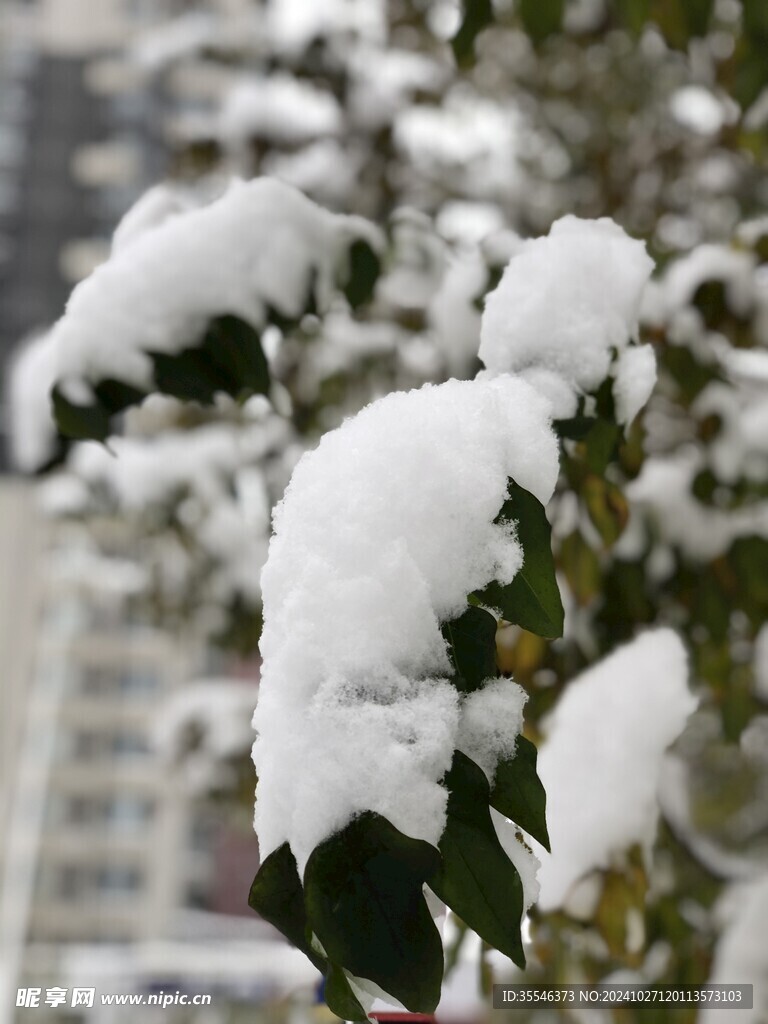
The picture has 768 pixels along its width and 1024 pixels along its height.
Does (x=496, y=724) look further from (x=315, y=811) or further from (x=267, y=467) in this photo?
(x=267, y=467)

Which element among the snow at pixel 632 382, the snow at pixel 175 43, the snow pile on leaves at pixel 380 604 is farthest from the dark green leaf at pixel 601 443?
the snow at pixel 175 43

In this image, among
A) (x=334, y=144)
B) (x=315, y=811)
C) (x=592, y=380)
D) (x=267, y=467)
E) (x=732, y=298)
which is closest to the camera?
(x=315, y=811)

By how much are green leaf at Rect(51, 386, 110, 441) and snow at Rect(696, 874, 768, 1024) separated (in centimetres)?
75

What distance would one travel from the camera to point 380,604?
0.32m

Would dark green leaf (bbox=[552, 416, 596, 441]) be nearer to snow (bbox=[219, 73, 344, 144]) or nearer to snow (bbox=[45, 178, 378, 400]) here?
snow (bbox=[45, 178, 378, 400])

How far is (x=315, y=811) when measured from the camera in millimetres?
303

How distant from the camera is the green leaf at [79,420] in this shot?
616 mm

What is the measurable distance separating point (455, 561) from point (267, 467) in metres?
1.38

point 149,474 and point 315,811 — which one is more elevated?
point 315,811

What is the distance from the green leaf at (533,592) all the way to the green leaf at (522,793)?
1.5 inches

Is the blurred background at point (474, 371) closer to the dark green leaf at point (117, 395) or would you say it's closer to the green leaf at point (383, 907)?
the dark green leaf at point (117, 395)

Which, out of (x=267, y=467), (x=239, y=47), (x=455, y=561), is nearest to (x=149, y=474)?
(x=267, y=467)

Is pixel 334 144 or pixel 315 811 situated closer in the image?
pixel 315 811

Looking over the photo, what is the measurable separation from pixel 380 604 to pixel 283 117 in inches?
75.9
